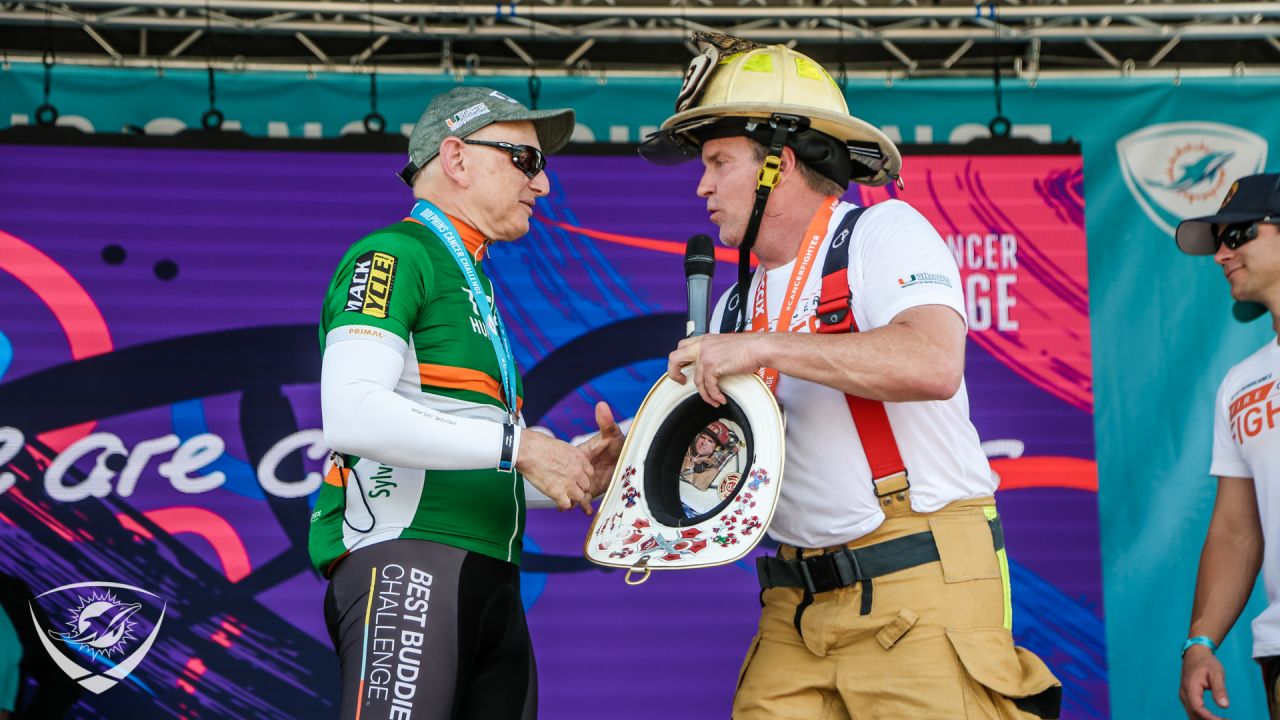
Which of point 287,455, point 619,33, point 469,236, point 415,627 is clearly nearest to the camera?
point 415,627

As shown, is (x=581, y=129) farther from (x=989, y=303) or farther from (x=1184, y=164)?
(x=1184, y=164)

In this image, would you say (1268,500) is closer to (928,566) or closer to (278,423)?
(928,566)

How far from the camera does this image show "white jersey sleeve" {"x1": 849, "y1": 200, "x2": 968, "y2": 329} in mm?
2682

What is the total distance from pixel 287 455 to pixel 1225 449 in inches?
135

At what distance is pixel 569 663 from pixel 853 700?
2.57 meters

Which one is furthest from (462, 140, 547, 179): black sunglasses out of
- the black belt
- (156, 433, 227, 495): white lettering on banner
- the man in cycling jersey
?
(156, 433, 227, 495): white lettering on banner

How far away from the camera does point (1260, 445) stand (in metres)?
3.51

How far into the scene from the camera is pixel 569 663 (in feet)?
16.8

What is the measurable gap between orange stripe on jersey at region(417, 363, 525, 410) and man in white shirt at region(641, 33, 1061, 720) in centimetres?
46

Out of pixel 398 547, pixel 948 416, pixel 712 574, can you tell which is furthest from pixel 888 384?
pixel 712 574

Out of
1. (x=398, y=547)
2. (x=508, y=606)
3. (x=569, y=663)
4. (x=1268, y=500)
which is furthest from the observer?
(x=569, y=663)

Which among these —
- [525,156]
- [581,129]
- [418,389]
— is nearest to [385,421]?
[418,389]

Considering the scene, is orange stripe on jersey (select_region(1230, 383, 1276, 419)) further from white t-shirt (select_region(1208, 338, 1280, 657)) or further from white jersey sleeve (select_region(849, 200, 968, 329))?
white jersey sleeve (select_region(849, 200, 968, 329))

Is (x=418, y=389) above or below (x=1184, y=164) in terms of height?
below
